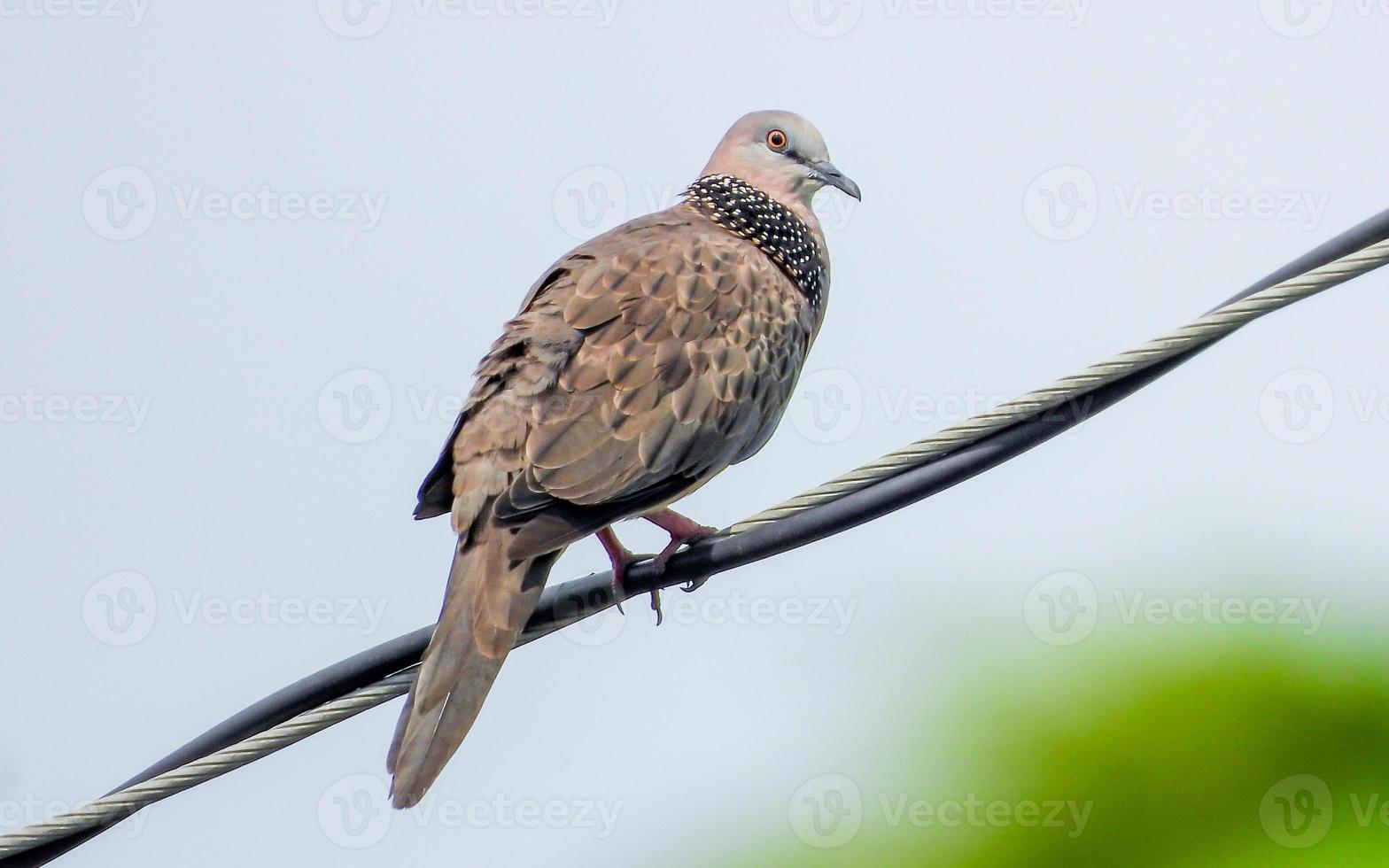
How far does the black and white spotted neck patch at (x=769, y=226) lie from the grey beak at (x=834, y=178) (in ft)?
0.74

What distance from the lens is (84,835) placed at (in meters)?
3.19

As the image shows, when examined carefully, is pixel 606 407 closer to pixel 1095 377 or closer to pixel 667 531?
pixel 667 531

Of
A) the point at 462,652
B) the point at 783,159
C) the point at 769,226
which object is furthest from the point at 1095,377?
the point at 783,159

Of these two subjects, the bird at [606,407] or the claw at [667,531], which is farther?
the claw at [667,531]

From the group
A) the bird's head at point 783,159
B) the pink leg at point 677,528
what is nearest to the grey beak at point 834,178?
the bird's head at point 783,159

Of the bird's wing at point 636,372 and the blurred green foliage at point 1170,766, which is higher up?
the bird's wing at point 636,372

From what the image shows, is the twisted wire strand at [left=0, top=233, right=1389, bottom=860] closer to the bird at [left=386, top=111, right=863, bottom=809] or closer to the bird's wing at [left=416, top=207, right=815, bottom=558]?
the bird at [left=386, top=111, right=863, bottom=809]

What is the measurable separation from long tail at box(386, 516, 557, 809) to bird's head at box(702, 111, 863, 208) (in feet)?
7.36

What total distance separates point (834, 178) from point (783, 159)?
209 millimetres

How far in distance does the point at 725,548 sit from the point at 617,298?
4.83 feet

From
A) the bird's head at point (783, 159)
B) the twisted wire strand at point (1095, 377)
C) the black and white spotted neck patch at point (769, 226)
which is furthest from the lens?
the bird's head at point (783, 159)

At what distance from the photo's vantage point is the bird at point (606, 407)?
152 inches

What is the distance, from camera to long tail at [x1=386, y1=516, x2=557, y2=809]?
3648mm

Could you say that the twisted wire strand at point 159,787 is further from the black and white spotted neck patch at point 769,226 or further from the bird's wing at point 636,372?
the black and white spotted neck patch at point 769,226
